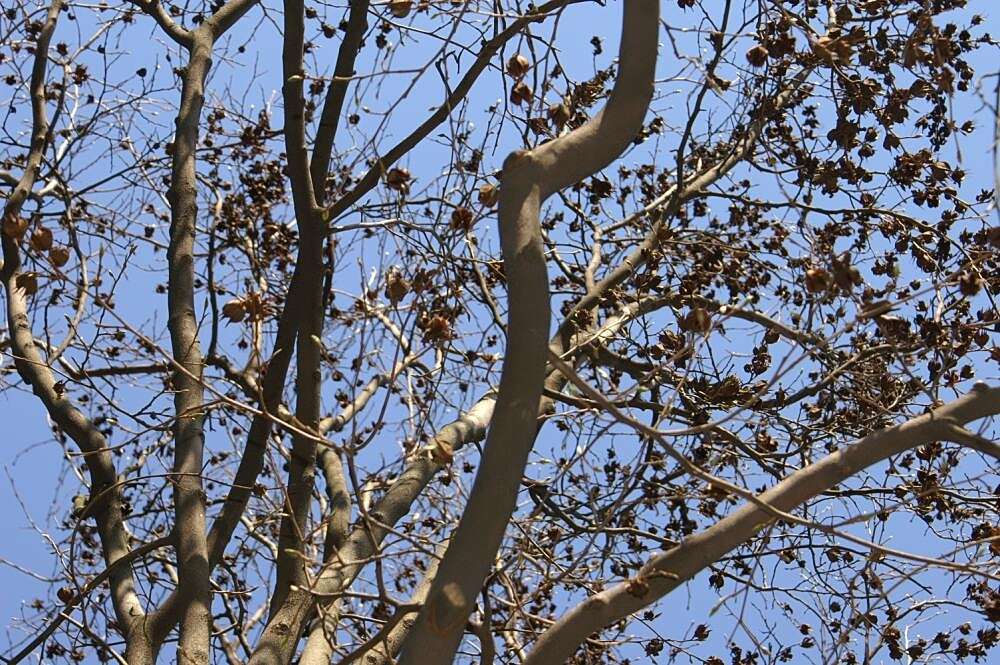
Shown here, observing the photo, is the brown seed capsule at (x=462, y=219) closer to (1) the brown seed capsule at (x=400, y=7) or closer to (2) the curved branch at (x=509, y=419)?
(2) the curved branch at (x=509, y=419)

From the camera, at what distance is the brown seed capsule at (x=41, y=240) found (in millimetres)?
2988

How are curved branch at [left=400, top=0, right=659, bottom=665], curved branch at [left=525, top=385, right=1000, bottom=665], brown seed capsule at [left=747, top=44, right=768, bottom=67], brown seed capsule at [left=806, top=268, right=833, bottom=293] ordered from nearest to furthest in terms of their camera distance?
curved branch at [left=400, top=0, right=659, bottom=665]
brown seed capsule at [left=806, top=268, right=833, bottom=293]
curved branch at [left=525, top=385, right=1000, bottom=665]
brown seed capsule at [left=747, top=44, right=768, bottom=67]

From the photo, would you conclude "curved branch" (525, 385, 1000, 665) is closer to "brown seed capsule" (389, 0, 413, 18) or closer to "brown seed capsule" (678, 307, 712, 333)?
"brown seed capsule" (678, 307, 712, 333)

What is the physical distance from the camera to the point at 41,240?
118 inches

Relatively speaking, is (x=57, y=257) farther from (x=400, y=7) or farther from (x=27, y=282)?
(x=400, y=7)

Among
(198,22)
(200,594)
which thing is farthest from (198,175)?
(200,594)

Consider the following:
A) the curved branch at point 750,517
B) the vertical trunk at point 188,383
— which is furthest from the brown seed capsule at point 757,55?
the vertical trunk at point 188,383

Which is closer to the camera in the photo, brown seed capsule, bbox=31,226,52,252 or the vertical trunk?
brown seed capsule, bbox=31,226,52,252

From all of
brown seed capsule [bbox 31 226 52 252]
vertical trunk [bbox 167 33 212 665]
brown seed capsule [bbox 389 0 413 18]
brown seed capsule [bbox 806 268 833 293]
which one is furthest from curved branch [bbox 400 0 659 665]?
vertical trunk [bbox 167 33 212 665]

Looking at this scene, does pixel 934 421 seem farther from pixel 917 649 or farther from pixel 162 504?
pixel 162 504

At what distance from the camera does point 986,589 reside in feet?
15.3

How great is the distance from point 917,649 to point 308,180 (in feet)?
11.6

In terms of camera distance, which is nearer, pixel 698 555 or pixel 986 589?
pixel 698 555

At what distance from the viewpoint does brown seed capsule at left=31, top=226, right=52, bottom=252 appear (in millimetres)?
2988
